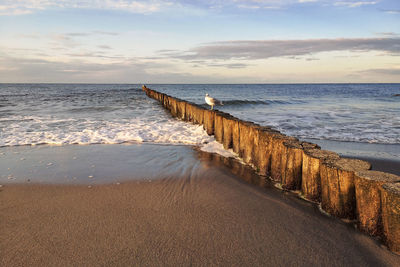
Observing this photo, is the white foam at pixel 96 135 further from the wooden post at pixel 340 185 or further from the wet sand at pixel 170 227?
the wooden post at pixel 340 185

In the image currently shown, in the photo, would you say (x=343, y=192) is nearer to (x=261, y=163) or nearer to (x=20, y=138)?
(x=261, y=163)

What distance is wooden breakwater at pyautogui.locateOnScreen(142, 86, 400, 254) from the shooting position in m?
2.35

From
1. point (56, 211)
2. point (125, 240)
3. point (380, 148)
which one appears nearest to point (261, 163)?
point (125, 240)

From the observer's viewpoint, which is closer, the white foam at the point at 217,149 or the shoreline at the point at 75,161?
the shoreline at the point at 75,161

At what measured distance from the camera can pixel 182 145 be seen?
21.4ft

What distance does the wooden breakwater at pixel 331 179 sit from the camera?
2.35 metres

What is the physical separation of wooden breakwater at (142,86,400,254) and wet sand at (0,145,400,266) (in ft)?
0.46

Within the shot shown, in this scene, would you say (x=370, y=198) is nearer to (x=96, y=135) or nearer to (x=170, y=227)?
(x=170, y=227)

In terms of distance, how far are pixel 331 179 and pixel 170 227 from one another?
1.71m

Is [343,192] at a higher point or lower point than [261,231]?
higher

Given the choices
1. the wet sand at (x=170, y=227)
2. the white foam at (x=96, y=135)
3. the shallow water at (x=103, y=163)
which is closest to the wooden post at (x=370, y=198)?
the wet sand at (x=170, y=227)

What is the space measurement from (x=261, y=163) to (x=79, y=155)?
343 cm

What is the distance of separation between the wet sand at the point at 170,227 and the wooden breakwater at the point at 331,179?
0.46 ft

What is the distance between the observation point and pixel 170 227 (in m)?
Answer: 2.71
